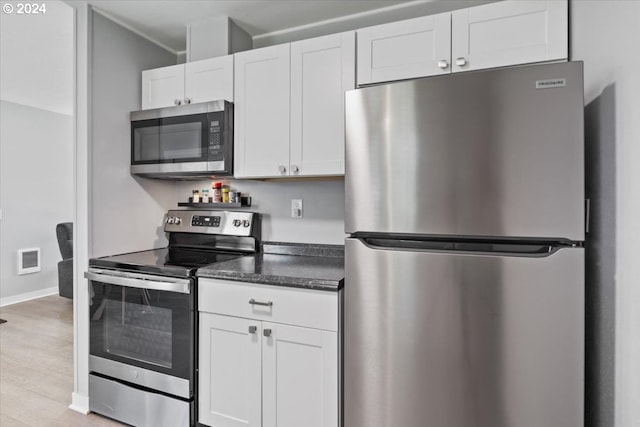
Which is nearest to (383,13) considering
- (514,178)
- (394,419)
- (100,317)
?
(514,178)

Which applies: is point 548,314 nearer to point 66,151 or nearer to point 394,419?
point 394,419

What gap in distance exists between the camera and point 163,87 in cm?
232

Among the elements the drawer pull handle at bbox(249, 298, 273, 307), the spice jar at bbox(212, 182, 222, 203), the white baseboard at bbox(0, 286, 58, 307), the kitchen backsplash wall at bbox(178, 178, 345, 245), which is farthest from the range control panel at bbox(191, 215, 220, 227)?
the white baseboard at bbox(0, 286, 58, 307)

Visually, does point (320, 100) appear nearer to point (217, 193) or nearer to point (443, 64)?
point (443, 64)

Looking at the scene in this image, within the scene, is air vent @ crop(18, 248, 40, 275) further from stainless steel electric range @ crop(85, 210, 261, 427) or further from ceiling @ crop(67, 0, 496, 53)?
ceiling @ crop(67, 0, 496, 53)

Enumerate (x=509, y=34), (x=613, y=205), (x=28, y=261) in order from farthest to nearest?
(x=28, y=261)
(x=509, y=34)
(x=613, y=205)

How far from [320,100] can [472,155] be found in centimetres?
94

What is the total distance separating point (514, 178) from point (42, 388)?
3.01m

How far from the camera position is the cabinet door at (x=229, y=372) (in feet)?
5.61

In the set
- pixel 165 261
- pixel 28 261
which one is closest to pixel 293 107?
pixel 165 261

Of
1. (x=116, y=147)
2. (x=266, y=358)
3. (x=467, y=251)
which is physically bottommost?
(x=266, y=358)

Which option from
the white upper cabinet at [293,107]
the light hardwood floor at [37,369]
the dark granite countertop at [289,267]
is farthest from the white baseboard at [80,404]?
the white upper cabinet at [293,107]

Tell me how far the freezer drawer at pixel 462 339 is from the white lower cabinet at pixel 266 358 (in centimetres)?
18

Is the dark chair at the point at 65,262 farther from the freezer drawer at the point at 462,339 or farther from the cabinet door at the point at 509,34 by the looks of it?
the cabinet door at the point at 509,34
